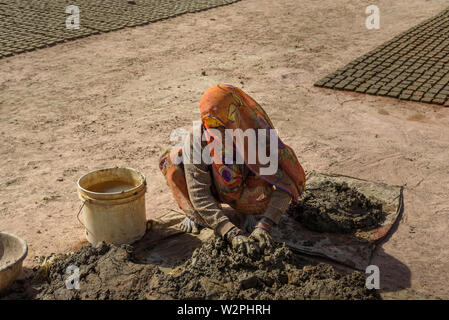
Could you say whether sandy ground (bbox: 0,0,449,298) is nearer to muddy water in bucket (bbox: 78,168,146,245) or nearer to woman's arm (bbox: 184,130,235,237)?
muddy water in bucket (bbox: 78,168,146,245)

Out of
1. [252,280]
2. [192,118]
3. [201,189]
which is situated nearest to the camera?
[252,280]

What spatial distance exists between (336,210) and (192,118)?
2.51m

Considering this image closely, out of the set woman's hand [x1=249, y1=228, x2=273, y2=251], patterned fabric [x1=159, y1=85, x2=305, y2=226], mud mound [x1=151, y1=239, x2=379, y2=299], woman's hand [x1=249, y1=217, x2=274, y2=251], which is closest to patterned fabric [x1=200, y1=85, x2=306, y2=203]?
patterned fabric [x1=159, y1=85, x2=305, y2=226]

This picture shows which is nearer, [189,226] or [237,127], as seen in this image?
[237,127]

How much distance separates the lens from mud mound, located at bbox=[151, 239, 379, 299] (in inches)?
109

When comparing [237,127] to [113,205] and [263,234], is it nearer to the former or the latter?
[263,234]

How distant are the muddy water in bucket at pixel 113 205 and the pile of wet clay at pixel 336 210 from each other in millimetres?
1236

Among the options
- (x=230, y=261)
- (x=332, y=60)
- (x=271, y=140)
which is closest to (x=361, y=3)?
(x=332, y=60)

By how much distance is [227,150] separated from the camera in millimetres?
3357

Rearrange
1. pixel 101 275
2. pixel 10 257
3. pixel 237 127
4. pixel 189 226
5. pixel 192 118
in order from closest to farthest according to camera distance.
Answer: pixel 101 275
pixel 10 257
pixel 237 127
pixel 189 226
pixel 192 118

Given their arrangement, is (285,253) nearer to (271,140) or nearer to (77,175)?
(271,140)

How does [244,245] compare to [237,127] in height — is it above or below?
below

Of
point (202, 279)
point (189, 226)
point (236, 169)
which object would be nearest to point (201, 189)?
point (236, 169)

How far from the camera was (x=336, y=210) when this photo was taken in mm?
3854
